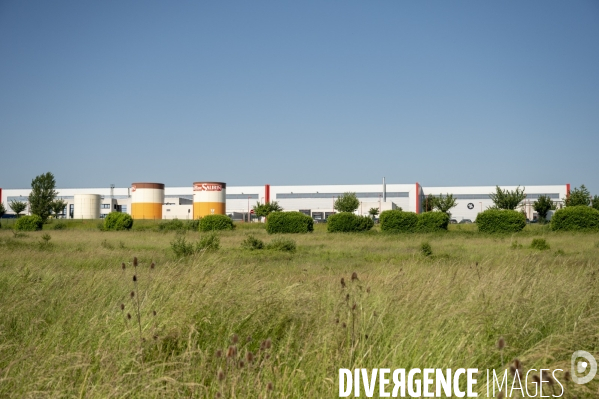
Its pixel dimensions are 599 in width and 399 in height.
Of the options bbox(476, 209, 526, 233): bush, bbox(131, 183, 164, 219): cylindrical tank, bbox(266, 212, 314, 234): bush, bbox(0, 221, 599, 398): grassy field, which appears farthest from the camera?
bbox(131, 183, 164, 219): cylindrical tank

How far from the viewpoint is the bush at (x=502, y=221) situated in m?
36.8

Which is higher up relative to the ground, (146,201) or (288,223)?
(146,201)

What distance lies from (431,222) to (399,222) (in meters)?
2.06

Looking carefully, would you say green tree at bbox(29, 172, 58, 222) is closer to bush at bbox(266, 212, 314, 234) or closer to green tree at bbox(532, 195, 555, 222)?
bush at bbox(266, 212, 314, 234)

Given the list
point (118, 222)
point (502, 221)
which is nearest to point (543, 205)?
point (502, 221)

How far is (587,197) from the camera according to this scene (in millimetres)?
57719

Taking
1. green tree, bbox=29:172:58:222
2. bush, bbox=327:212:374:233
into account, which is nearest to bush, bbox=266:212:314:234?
bush, bbox=327:212:374:233

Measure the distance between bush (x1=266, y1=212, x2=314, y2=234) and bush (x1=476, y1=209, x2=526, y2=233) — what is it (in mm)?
11809

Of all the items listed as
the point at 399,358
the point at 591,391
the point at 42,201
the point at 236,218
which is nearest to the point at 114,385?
the point at 399,358

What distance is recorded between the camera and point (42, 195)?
191 feet

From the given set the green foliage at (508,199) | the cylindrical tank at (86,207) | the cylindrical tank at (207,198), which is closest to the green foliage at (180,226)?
the cylindrical tank at (207,198)

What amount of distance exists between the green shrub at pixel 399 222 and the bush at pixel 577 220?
898 cm

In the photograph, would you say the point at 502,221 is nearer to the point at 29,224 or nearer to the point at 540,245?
the point at 540,245

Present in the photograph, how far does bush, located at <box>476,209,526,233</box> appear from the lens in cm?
3684
